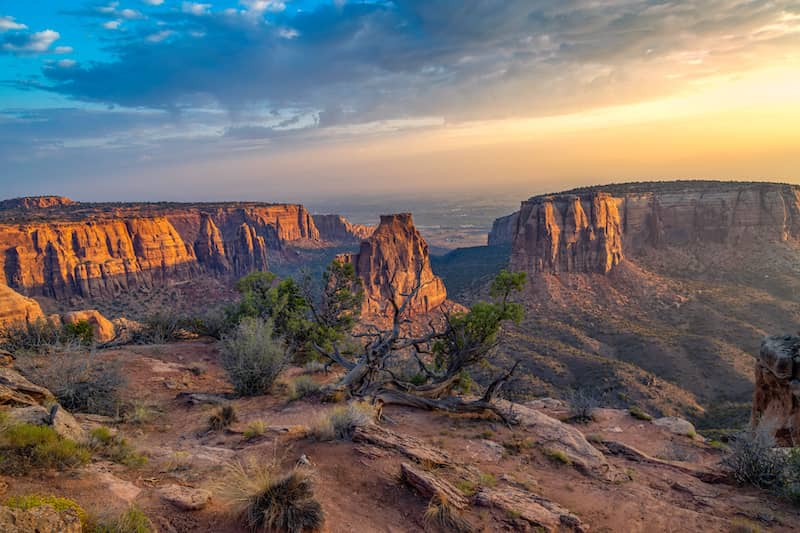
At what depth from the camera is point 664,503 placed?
320 inches

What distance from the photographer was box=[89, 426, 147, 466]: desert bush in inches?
245

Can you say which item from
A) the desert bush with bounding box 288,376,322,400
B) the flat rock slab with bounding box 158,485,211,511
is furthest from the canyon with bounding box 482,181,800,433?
the flat rock slab with bounding box 158,485,211,511

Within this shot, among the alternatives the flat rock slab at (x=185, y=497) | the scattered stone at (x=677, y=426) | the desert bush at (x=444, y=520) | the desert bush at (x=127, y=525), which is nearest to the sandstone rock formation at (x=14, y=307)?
the flat rock slab at (x=185, y=497)

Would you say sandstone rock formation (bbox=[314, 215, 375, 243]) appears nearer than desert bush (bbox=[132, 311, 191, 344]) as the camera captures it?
No

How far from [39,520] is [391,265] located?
58890mm

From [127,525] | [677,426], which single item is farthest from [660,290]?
[127,525]

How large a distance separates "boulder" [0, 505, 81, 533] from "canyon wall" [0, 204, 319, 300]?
6599 cm

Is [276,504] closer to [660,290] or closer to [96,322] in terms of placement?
[96,322]

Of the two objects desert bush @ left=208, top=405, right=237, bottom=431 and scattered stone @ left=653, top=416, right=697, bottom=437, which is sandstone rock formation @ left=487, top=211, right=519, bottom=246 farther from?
desert bush @ left=208, top=405, right=237, bottom=431

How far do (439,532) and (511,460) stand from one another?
511 cm

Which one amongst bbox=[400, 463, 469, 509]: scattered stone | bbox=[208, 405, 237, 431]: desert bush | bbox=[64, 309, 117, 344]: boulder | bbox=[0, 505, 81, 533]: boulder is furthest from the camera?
bbox=[64, 309, 117, 344]: boulder

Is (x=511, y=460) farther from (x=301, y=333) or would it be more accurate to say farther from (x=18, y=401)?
(x=301, y=333)

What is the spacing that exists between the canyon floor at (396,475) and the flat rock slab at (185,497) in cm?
7

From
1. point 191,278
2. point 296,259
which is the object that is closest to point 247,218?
point 296,259
